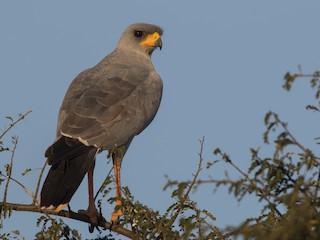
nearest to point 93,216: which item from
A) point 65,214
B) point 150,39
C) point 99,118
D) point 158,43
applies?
point 65,214

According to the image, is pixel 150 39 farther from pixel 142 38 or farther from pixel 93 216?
pixel 93 216

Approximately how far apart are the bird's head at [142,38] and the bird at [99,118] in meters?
0.04

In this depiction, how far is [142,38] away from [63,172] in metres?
3.63

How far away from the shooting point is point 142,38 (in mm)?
9203

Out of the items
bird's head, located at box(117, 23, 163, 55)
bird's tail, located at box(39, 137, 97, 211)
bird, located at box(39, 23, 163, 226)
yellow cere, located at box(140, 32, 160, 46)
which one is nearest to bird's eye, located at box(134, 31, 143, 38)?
bird's head, located at box(117, 23, 163, 55)

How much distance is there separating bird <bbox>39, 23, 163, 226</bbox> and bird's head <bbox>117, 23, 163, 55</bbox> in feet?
0.12

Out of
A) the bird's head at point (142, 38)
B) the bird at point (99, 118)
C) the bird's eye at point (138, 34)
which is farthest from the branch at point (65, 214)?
the bird's eye at point (138, 34)

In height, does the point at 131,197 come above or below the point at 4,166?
below

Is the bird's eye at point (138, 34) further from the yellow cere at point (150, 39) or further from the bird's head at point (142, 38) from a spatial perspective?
the yellow cere at point (150, 39)

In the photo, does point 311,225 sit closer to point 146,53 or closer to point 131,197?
point 131,197

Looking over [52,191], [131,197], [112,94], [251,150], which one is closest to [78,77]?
[112,94]

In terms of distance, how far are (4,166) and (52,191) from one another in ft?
2.27

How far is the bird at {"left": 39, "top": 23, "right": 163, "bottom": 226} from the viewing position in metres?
5.96

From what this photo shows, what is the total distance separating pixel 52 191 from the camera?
583cm
